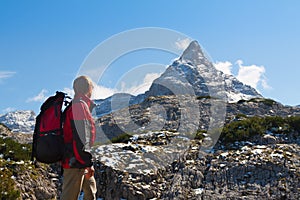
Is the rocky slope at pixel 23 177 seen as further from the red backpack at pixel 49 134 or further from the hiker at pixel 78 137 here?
the red backpack at pixel 49 134

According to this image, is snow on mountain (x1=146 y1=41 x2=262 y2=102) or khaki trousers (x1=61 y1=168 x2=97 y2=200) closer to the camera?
khaki trousers (x1=61 y1=168 x2=97 y2=200)

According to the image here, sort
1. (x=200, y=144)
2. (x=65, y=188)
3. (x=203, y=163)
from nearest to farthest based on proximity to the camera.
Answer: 1. (x=65, y=188)
2. (x=203, y=163)
3. (x=200, y=144)

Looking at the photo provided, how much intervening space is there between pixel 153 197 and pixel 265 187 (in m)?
4.26

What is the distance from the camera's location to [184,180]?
13484 mm

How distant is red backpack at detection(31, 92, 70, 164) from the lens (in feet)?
18.9

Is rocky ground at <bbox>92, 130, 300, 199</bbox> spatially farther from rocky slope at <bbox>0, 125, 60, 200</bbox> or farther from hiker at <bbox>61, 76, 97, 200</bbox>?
hiker at <bbox>61, 76, 97, 200</bbox>

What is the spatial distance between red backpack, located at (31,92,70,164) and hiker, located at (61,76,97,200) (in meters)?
0.12

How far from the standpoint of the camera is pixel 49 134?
18.9 feet

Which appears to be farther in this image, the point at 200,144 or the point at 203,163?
the point at 200,144

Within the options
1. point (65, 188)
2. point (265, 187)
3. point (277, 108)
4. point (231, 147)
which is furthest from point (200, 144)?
point (277, 108)

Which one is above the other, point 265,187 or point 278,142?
point 278,142

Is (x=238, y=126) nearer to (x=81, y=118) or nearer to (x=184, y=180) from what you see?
(x=184, y=180)

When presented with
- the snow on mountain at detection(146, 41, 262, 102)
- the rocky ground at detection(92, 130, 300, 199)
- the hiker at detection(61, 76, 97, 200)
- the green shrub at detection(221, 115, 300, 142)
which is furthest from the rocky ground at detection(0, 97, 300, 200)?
the hiker at detection(61, 76, 97, 200)

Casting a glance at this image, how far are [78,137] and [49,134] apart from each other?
0.51 m
